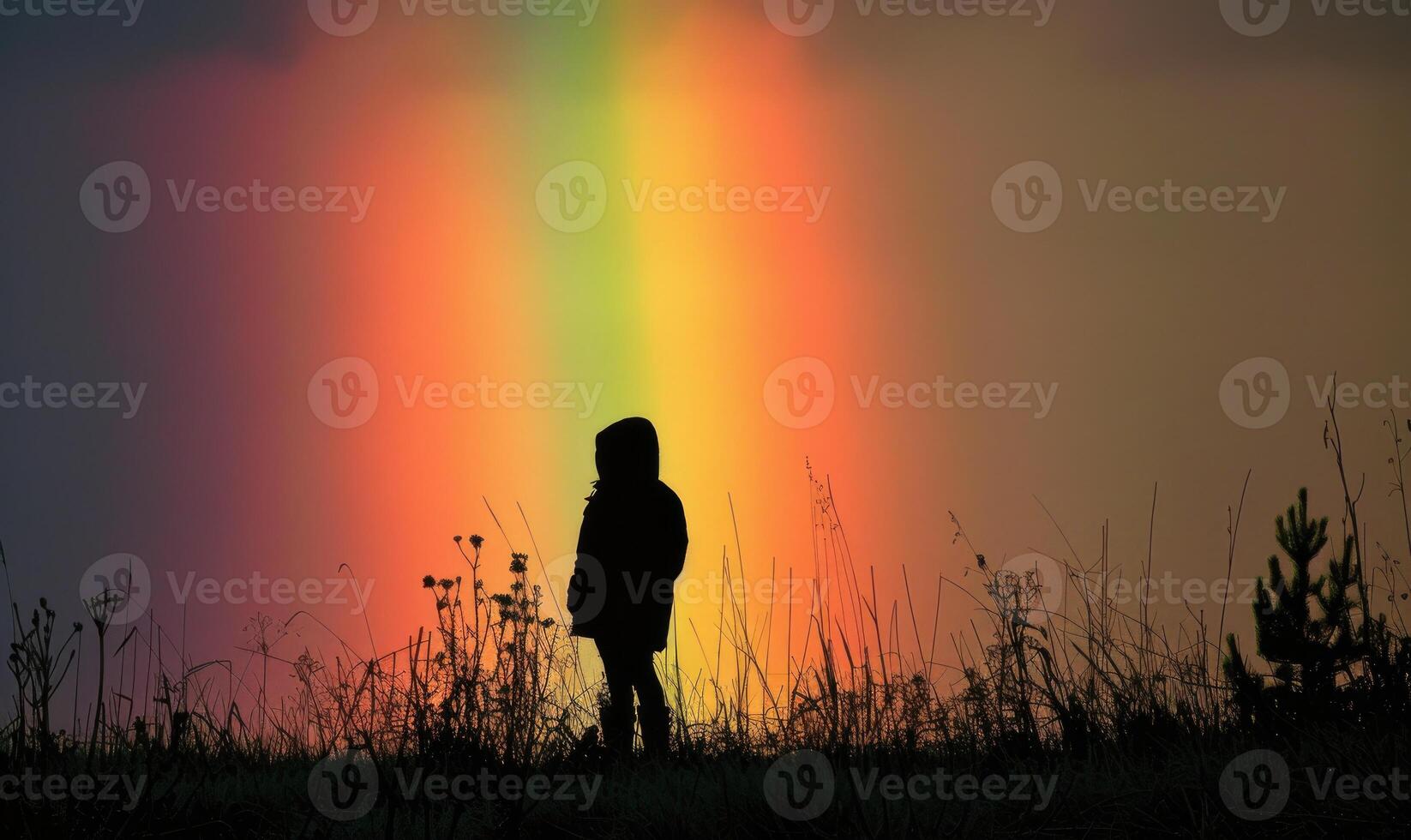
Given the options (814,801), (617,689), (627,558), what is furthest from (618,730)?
(814,801)

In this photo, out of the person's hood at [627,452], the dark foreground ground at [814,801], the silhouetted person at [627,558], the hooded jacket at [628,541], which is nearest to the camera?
the dark foreground ground at [814,801]

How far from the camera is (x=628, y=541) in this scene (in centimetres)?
559

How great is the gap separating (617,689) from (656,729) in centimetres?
46

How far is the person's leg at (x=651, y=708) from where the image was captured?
4.73 metres

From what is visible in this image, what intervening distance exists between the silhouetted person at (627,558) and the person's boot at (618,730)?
0.36ft

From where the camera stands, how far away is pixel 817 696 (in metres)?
4.29

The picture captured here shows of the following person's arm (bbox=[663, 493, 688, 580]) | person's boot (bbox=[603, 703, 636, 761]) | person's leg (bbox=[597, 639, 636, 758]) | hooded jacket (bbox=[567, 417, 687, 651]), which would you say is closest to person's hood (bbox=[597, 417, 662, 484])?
hooded jacket (bbox=[567, 417, 687, 651])

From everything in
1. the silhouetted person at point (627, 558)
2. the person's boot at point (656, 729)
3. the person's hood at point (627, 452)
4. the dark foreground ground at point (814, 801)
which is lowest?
the dark foreground ground at point (814, 801)

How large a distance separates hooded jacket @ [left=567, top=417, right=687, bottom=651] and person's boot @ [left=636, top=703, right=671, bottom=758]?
46cm

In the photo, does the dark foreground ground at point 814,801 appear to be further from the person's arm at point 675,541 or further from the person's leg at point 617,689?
the person's arm at point 675,541

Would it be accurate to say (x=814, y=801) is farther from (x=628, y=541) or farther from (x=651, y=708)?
(x=628, y=541)

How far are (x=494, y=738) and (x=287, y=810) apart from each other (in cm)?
83

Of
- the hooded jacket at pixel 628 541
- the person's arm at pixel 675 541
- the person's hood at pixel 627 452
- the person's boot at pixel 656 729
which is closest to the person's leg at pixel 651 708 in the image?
the person's boot at pixel 656 729

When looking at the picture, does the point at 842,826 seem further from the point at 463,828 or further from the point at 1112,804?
the point at 463,828
